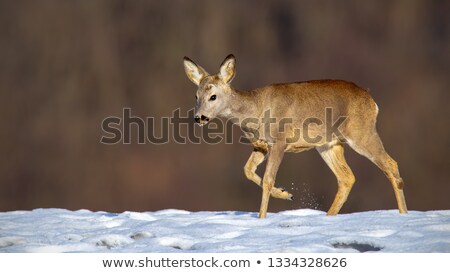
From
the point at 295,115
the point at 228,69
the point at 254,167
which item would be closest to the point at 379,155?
the point at 295,115

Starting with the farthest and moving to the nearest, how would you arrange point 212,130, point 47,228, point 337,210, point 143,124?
point 143,124 → point 212,130 → point 337,210 → point 47,228

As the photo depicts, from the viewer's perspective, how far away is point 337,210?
12.2 m

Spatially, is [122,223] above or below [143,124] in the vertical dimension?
below

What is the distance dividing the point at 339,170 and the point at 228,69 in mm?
2156

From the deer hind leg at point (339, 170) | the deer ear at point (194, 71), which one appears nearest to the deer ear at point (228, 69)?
the deer ear at point (194, 71)

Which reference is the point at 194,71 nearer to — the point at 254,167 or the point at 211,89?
the point at 211,89

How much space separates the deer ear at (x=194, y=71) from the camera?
1228cm

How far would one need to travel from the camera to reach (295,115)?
39.5ft

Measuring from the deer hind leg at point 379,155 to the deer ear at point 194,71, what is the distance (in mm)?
2280

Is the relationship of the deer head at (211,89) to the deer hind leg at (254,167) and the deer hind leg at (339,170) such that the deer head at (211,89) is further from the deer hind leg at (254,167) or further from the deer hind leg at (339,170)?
the deer hind leg at (339,170)

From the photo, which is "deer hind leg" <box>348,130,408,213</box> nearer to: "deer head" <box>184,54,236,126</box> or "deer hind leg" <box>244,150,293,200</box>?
"deer hind leg" <box>244,150,293,200</box>
